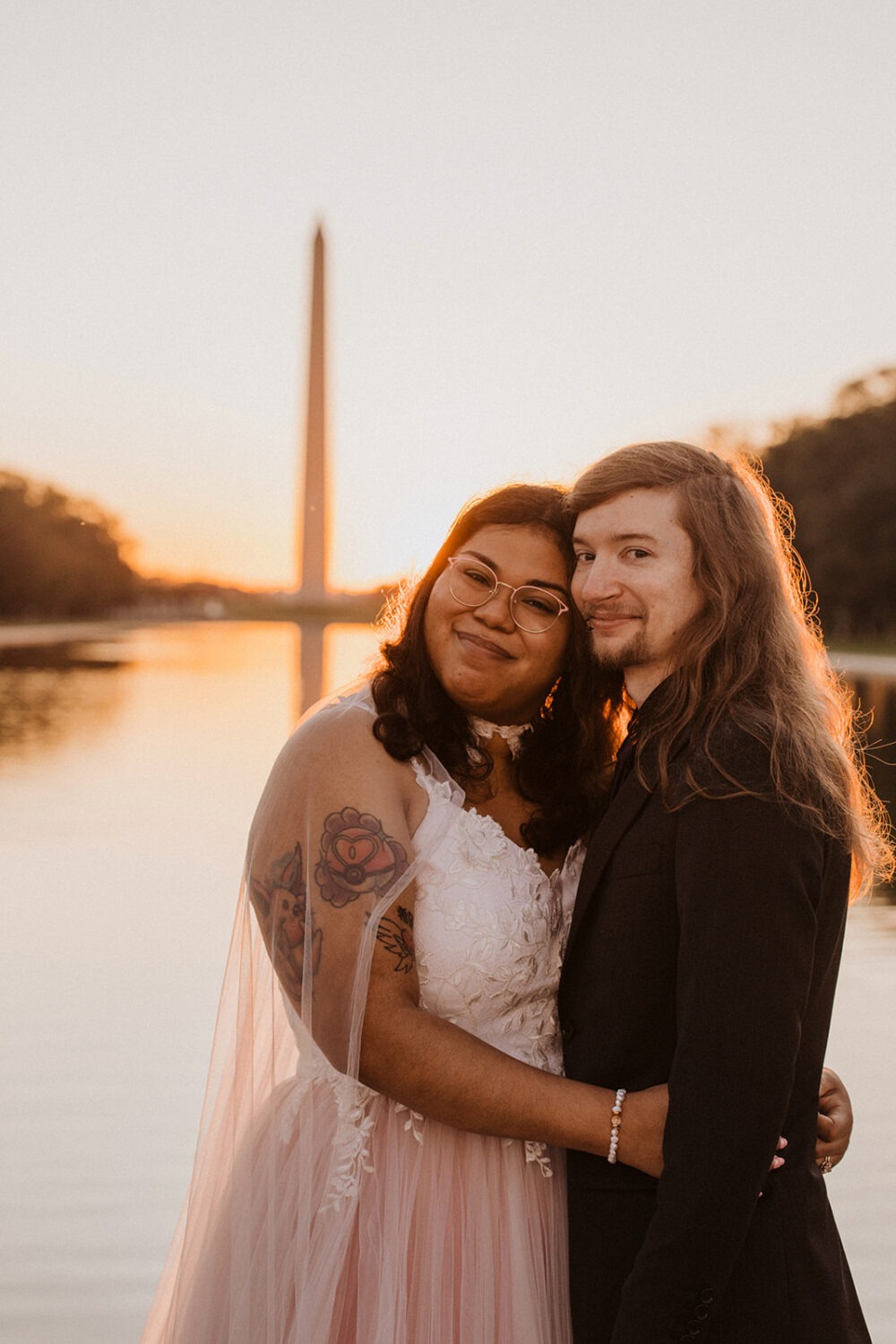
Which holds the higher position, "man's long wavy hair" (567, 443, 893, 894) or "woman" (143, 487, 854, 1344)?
"man's long wavy hair" (567, 443, 893, 894)

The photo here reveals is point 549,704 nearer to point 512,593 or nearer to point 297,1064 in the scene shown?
point 512,593

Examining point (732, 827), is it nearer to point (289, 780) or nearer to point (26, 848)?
point (289, 780)

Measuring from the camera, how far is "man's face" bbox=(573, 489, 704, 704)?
2604 mm

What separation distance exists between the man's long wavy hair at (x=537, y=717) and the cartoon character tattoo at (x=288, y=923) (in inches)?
12.8

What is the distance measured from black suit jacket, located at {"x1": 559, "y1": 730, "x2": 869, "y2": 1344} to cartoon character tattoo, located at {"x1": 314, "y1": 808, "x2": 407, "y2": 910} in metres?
0.35

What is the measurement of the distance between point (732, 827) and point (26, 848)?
10.6 meters

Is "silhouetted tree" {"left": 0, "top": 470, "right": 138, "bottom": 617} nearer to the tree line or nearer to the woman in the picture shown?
the tree line

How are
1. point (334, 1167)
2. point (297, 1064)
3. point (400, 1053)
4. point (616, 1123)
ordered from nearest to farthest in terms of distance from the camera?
point (616, 1123)
point (400, 1053)
point (334, 1167)
point (297, 1064)

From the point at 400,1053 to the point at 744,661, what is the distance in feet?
3.00

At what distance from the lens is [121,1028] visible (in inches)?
296

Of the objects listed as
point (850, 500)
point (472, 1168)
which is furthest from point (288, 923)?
point (850, 500)

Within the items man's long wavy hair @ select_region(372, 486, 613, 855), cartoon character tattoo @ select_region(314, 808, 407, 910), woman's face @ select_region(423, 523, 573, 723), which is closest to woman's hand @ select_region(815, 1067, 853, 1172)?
man's long wavy hair @ select_region(372, 486, 613, 855)

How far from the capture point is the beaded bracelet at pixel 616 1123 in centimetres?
242

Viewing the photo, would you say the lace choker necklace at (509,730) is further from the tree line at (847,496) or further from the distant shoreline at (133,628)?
the tree line at (847,496)
